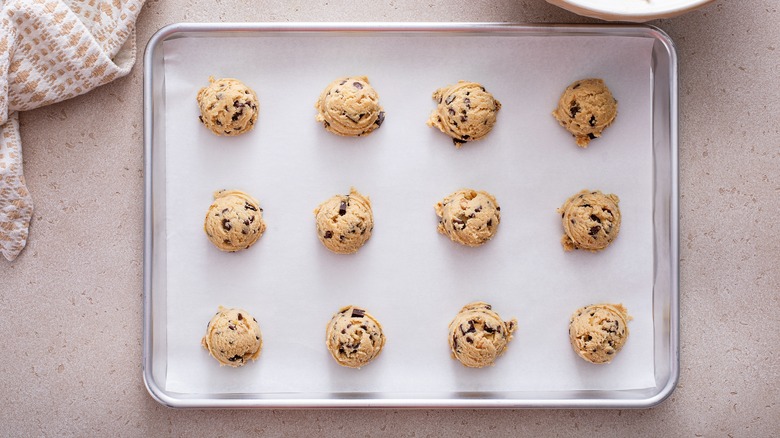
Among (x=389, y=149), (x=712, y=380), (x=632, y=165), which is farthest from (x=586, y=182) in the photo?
(x=712, y=380)

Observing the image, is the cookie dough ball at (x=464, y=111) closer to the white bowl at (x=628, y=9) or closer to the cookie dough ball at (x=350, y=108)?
the cookie dough ball at (x=350, y=108)

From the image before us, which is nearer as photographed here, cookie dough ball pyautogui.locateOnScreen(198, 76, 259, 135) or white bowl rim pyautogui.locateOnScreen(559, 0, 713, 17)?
white bowl rim pyautogui.locateOnScreen(559, 0, 713, 17)

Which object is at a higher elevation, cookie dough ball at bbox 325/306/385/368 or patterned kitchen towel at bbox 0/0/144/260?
patterned kitchen towel at bbox 0/0/144/260

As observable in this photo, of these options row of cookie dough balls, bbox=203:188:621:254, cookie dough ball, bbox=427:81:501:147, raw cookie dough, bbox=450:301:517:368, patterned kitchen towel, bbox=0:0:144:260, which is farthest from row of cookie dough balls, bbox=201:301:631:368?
patterned kitchen towel, bbox=0:0:144:260

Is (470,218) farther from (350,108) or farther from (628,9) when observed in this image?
(628,9)

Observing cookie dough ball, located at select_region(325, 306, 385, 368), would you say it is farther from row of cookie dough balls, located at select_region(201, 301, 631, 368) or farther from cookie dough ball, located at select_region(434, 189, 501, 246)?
cookie dough ball, located at select_region(434, 189, 501, 246)

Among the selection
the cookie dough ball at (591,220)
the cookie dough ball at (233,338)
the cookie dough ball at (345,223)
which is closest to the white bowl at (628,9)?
the cookie dough ball at (591,220)

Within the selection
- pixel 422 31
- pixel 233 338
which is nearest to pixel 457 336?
pixel 233 338
